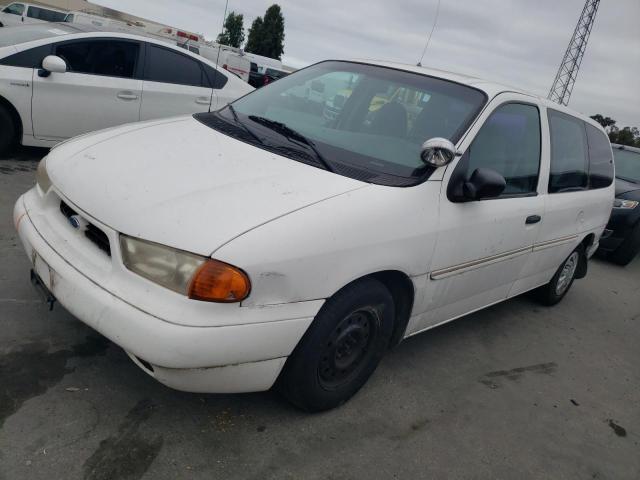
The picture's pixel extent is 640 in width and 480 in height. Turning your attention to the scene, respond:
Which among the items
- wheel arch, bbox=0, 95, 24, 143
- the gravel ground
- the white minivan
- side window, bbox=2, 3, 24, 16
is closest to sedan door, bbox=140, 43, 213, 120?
wheel arch, bbox=0, 95, 24, 143

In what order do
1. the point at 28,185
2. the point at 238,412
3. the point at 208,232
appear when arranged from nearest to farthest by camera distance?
the point at 208,232 < the point at 238,412 < the point at 28,185

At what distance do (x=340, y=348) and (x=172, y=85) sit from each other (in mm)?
4879

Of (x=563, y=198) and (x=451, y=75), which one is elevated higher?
(x=451, y=75)

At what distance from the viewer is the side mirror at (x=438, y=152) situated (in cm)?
A: 270

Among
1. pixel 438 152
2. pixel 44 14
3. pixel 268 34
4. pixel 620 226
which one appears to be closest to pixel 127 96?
pixel 438 152

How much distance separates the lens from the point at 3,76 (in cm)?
540

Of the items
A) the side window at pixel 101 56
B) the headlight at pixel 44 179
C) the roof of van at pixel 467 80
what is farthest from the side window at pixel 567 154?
the side window at pixel 101 56

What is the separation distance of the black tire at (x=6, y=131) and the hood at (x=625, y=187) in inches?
295

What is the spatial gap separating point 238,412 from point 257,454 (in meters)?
0.30

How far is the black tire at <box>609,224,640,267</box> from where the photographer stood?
7.49m

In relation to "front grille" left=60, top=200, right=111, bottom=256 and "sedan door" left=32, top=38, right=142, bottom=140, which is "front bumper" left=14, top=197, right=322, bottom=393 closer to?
"front grille" left=60, top=200, right=111, bottom=256

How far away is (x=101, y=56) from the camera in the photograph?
19.6 feet

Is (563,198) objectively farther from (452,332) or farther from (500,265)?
(452,332)

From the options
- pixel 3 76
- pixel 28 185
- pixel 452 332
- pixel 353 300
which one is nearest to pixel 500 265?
pixel 452 332
